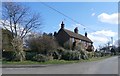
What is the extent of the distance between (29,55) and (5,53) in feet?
23.5

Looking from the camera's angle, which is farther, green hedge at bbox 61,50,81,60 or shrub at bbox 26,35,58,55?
green hedge at bbox 61,50,81,60

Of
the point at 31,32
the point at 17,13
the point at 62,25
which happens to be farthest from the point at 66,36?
the point at 17,13

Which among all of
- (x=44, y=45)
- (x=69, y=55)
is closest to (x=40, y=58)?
(x=44, y=45)

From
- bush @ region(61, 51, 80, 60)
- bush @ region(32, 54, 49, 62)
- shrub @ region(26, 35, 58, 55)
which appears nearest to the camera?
bush @ region(32, 54, 49, 62)

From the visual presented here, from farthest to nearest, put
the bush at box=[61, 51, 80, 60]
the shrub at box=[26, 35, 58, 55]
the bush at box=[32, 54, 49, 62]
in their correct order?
the bush at box=[61, 51, 80, 60] → the shrub at box=[26, 35, 58, 55] → the bush at box=[32, 54, 49, 62]

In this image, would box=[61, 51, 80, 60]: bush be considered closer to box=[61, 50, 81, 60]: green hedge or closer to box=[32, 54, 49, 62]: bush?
box=[61, 50, 81, 60]: green hedge

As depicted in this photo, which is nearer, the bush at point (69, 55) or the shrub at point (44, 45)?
the shrub at point (44, 45)

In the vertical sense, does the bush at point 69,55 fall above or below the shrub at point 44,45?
below

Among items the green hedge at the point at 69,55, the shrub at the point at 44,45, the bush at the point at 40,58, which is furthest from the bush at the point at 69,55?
the bush at the point at 40,58

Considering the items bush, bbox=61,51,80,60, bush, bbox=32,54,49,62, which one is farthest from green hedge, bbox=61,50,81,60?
bush, bbox=32,54,49,62

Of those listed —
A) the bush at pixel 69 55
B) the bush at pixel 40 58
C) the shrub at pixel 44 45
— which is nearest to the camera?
the bush at pixel 40 58

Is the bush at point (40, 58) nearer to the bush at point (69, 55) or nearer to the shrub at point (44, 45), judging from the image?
the shrub at point (44, 45)

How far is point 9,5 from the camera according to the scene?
46.6 meters

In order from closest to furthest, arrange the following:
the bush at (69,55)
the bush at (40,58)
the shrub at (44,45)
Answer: the bush at (40,58)
the shrub at (44,45)
the bush at (69,55)
